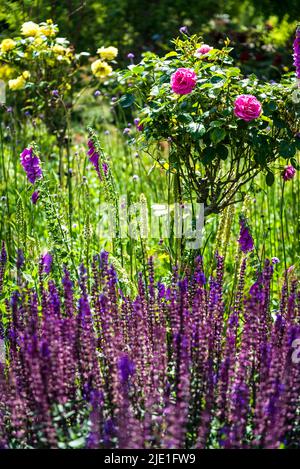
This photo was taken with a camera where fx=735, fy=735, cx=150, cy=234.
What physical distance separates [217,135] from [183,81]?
247mm

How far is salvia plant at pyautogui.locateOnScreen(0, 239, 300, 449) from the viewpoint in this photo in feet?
6.41

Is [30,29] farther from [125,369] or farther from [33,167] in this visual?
[125,369]

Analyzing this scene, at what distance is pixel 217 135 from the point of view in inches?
113

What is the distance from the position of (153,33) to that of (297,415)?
7866mm

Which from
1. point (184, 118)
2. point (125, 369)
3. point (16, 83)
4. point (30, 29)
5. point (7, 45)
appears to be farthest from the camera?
point (16, 83)

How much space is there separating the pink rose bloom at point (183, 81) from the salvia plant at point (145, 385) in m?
0.85

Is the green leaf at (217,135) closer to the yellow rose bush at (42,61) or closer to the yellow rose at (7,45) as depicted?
the yellow rose bush at (42,61)

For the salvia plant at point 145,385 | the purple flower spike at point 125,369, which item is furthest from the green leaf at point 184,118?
the purple flower spike at point 125,369

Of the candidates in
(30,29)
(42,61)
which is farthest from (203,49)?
(42,61)

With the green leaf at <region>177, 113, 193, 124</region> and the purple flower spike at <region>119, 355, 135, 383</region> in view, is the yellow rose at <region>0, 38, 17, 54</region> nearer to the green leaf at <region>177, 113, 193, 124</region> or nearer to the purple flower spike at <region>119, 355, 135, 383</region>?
the green leaf at <region>177, 113, 193, 124</region>

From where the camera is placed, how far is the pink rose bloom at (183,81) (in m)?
2.83

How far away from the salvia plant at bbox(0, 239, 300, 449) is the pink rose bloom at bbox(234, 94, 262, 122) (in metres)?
0.73

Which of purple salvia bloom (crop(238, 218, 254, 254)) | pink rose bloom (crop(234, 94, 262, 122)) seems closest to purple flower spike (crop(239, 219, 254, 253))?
purple salvia bloom (crop(238, 218, 254, 254))
